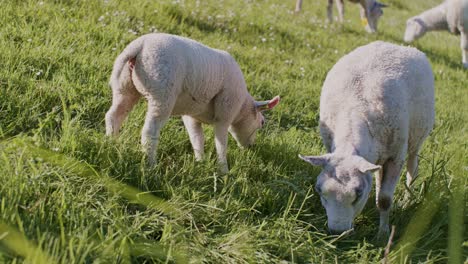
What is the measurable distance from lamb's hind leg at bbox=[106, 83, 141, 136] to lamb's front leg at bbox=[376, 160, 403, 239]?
1916 mm

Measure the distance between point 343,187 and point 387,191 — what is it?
724 millimetres

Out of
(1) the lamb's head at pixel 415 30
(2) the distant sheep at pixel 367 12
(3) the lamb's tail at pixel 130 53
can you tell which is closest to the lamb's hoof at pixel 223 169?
(3) the lamb's tail at pixel 130 53

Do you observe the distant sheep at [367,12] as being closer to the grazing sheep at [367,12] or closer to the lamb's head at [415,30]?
the grazing sheep at [367,12]

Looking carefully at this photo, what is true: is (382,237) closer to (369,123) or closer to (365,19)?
(369,123)

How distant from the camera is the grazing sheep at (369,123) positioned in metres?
3.09

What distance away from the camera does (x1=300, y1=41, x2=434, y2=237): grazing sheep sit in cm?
309

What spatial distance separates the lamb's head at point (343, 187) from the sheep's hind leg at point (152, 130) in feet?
3.46

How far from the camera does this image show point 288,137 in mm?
4801

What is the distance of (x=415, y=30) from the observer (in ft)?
37.6

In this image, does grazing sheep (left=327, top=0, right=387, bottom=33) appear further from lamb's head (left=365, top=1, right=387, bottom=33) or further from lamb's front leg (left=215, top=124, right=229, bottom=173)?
lamb's front leg (left=215, top=124, right=229, bottom=173)

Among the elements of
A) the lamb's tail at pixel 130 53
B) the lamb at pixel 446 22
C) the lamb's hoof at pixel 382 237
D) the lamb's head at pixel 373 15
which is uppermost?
the lamb's tail at pixel 130 53

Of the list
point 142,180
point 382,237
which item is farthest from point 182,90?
point 382,237

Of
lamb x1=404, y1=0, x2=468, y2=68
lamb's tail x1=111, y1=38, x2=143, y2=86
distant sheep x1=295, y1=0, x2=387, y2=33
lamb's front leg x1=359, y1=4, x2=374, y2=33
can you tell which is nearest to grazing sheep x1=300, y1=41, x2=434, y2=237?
lamb's tail x1=111, y1=38, x2=143, y2=86

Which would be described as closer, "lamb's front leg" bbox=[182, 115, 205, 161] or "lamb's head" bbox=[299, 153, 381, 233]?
"lamb's head" bbox=[299, 153, 381, 233]
